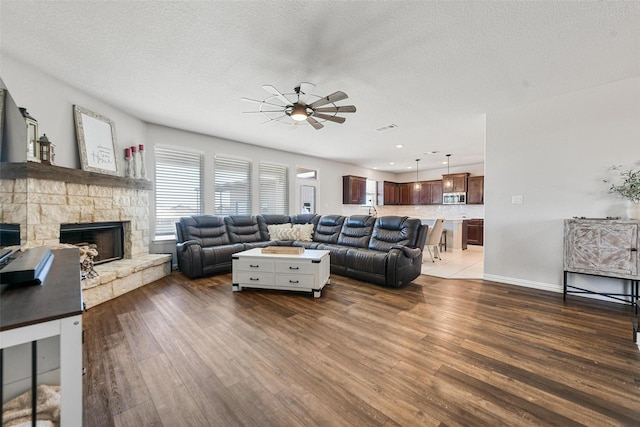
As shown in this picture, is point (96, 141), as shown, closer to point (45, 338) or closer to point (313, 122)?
point (313, 122)

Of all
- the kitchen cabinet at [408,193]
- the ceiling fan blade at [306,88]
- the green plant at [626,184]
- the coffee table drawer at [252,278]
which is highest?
the ceiling fan blade at [306,88]

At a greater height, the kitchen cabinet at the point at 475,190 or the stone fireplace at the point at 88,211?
the kitchen cabinet at the point at 475,190

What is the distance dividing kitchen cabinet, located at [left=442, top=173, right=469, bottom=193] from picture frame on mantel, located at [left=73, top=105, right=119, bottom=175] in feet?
28.7

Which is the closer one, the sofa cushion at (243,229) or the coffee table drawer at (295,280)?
the coffee table drawer at (295,280)

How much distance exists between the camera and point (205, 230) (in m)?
4.69

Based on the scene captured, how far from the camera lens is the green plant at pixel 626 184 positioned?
9.21 feet

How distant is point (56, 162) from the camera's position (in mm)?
3059

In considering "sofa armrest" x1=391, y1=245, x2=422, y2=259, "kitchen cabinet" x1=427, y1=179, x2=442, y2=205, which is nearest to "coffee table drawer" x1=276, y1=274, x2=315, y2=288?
"sofa armrest" x1=391, y1=245, x2=422, y2=259

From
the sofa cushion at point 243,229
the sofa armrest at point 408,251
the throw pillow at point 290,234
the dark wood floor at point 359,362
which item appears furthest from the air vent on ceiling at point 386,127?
the sofa cushion at point 243,229

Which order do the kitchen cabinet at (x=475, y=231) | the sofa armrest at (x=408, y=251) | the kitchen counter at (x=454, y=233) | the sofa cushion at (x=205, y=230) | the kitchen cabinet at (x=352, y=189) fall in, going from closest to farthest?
the sofa armrest at (x=408, y=251) → the sofa cushion at (x=205, y=230) → the kitchen counter at (x=454, y=233) → the kitchen cabinet at (x=475, y=231) → the kitchen cabinet at (x=352, y=189)

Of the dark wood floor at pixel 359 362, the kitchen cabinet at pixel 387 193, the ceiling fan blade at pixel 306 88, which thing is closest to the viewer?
the dark wood floor at pixel 359 362

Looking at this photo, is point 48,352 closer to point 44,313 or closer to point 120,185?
point 44,313

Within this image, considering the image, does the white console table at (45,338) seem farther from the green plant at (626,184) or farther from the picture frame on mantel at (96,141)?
the green plant at (626,184)

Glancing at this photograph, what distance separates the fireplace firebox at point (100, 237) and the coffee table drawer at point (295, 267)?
258 cm
